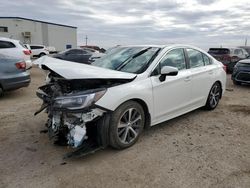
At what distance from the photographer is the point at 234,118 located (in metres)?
5.18

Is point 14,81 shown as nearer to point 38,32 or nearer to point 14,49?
point 14,49

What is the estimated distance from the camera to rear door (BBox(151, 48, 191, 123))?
3.94 m

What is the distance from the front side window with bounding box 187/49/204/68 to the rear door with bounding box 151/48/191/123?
235 mm

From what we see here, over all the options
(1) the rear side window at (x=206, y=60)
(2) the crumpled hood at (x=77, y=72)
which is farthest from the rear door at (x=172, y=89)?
(1) the rear side window at (x=206, y=60)

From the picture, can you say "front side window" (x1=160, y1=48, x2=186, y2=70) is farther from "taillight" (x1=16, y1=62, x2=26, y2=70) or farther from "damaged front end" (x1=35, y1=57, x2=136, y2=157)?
"taillight" (x1=16, y1=62, x2=26, y2=70)

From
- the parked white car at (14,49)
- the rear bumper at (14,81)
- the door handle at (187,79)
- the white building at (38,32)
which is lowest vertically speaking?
the rear bumper at (14,81)

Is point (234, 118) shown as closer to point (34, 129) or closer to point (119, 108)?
point (119, 108)

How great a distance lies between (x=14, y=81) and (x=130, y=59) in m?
3.91

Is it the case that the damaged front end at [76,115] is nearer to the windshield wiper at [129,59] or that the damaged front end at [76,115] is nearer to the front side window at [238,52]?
the windshield wiper at [129,59]

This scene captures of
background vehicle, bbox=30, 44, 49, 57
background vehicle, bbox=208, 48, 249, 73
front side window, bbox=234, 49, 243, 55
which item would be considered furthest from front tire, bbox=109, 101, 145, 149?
background vehicle, bbox=30, 44, 49, 57

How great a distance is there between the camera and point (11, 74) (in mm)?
6551

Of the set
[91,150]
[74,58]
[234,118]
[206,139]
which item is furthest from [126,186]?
[74,58]

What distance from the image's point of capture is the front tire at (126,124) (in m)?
3.35

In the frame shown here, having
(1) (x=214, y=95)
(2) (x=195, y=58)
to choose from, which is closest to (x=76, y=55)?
(1) (x=214, y=95)
